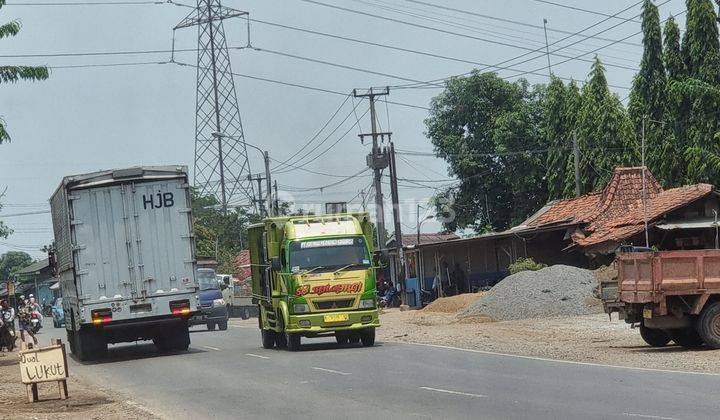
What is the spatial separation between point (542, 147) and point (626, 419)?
5908 centimetres

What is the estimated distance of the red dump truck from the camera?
70.0ft

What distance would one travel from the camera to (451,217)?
75500 millimetres

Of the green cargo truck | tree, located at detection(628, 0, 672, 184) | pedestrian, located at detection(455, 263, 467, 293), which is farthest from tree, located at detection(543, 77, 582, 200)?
the green cargo truck

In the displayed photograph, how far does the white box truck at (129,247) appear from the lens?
25297 millimetres

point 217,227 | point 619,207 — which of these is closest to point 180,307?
point 619,207

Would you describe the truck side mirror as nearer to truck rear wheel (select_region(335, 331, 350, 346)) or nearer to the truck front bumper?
the truck front bumper

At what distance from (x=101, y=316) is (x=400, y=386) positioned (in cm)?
1067

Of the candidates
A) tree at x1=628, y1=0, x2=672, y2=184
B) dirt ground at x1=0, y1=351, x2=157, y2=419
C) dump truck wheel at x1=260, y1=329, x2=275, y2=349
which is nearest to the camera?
dirt ground at x1=0, y1=351, x2=157, y2=419

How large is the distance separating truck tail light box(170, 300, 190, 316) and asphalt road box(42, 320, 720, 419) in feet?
3.68

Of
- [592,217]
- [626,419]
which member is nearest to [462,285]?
[592,217]

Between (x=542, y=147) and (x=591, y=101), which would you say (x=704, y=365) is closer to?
(x=591, y=101)

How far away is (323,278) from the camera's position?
1014 inches

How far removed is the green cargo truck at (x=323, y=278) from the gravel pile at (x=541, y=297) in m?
12.4

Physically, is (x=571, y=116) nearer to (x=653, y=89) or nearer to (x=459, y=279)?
(x=653, y=89)
